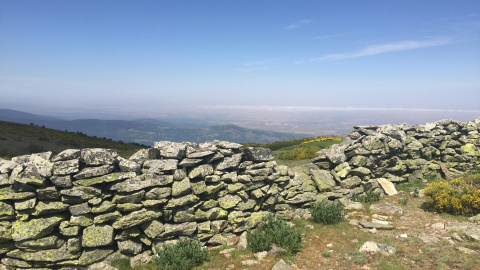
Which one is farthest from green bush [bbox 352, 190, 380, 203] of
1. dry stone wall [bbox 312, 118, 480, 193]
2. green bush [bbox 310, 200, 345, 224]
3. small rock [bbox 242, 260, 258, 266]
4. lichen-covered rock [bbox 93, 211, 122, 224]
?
lichen-covered rock [bbox 93, 211, 122, 224]

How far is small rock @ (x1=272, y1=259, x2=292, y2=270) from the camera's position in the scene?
9373mm

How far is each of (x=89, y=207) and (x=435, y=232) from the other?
1603 cm

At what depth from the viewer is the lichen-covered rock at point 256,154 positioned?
14.6 metres

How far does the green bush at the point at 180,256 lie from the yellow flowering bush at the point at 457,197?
14.0m

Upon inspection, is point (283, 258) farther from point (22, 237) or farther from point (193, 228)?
point (22, 237)

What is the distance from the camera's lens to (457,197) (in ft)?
47.7

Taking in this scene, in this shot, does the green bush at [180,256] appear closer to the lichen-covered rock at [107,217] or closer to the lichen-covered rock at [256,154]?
the lichen-covered rock at [107,217]

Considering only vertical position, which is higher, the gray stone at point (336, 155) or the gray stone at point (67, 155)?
the gray stone at point (67, 155)

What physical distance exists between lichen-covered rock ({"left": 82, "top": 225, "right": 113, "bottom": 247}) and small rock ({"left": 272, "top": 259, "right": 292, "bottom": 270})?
6913 millimetres

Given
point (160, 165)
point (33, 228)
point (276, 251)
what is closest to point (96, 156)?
point (160, 165)

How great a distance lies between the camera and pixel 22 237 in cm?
982

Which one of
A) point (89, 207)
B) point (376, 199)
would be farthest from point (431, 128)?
point (89, 207)

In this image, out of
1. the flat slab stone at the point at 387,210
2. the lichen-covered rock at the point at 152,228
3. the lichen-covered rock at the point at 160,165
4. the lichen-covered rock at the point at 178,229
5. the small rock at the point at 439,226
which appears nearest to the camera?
the lichen-covered rock at the point at 152,228

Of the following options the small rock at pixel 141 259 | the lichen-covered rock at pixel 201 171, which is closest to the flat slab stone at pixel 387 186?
the lichen-covered rock at pixel 201 171
